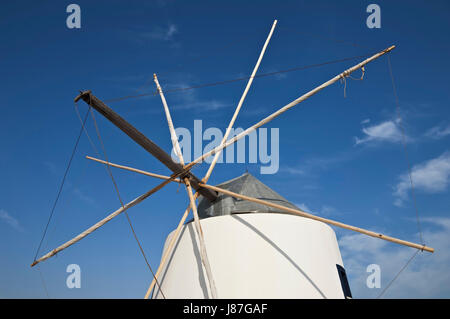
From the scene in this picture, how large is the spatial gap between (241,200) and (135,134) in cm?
320

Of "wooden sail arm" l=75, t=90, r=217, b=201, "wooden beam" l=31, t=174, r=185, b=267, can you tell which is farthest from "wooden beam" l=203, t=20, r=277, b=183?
"wooden beam" l=31, t=174, r=185, b=267

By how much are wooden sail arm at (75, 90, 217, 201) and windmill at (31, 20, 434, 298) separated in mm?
19

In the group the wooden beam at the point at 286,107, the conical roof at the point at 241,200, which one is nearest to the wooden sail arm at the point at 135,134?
the wooden beam at the point at 286,107

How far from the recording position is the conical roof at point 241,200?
299 inches

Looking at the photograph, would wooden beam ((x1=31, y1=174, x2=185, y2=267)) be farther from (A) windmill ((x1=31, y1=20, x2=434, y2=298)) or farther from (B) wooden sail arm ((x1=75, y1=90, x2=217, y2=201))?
(B) wooden sail arm ((x1=75, y1=90, x2=217, y2=201))

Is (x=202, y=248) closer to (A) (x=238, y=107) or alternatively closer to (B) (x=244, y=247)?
(B) (x=244, y=247)

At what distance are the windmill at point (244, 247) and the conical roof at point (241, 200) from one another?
28mm

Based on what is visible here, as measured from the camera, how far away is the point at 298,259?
6.84m

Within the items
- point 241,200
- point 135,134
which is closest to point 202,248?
point 241,200

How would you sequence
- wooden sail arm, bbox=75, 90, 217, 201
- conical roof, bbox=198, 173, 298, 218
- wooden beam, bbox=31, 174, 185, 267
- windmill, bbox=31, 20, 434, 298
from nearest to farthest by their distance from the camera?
wooden sail arm, bbox=75, 90, 217, 201, windmill, bbox=31, 20, 434, 298, wooden beam, bbox=31, 174, 185, 267, conical roof, bbox=198, 173, 298, 218

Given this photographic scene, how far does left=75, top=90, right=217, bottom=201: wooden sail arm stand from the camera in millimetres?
5055

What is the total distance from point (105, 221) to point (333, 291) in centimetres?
520

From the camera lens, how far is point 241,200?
7922 mm
